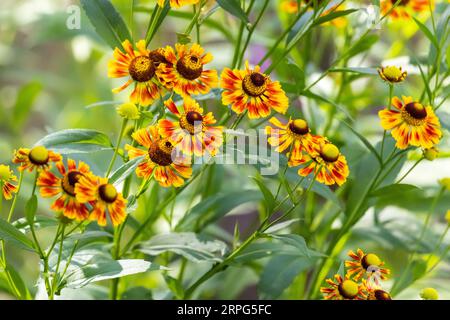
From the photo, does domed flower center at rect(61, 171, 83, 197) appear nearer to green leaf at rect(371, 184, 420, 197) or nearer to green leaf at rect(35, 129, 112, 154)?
green leaf at rect(35, 129, 112, 154)

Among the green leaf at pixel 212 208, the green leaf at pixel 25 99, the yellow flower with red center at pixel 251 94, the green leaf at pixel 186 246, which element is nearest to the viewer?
the yellow flower with red center at pixel 251 94

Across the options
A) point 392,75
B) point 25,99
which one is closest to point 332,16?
Answer: point 392,75

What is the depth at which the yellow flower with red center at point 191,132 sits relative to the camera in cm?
63

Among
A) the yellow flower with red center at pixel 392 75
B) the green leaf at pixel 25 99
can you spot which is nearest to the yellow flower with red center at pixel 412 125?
the yellow flower with red center at pixel 392 75

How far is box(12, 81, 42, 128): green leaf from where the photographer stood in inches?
46.2

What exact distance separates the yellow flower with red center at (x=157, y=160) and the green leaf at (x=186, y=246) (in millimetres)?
146

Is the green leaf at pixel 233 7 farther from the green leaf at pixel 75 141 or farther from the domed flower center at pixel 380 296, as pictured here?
the domed flower center at pixel 380 296

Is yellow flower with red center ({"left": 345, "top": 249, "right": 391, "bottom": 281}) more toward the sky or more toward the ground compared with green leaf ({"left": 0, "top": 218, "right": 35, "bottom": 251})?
more toward the ground

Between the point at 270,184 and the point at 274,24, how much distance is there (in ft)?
1.26

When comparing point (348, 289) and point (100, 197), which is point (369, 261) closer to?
point (348, 289)

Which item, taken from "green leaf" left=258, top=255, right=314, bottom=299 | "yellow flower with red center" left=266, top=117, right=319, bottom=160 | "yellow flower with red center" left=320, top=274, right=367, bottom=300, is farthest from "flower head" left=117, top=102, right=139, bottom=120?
"green leaf" left=258, top=255, right=314, bottom=299

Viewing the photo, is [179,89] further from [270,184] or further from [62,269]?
[270,184]

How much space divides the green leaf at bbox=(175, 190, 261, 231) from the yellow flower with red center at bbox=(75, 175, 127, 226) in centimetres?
33

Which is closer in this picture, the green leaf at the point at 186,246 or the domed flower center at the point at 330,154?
the domed flower center at the point at 330,154
